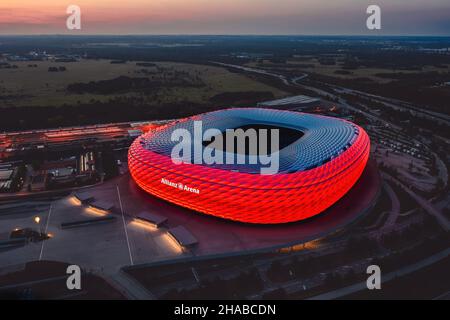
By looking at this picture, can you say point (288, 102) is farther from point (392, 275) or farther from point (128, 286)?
point (128, 286)

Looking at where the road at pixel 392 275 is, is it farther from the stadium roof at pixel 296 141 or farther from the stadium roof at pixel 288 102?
the stadium roof at pixel 288 102

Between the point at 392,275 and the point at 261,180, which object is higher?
the point at 261,180

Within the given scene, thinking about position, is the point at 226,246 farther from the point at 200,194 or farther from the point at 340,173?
the point at 340,173

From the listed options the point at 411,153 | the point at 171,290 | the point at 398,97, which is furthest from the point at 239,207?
the point at 398,97

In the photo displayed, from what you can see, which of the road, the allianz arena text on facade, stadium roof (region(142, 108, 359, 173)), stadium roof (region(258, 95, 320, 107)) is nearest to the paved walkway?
the allianz arena text on facade

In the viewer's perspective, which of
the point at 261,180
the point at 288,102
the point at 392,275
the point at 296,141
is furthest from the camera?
the point at 288,102

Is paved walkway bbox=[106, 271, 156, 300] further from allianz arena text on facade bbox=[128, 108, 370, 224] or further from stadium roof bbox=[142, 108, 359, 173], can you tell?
stadium roof bbox=[142, 108, 359, 173]

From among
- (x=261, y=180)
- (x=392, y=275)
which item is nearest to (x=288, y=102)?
(x=261, y=180)

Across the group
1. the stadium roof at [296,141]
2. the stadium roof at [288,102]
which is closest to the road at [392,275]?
the stadium roof at [296,141]
